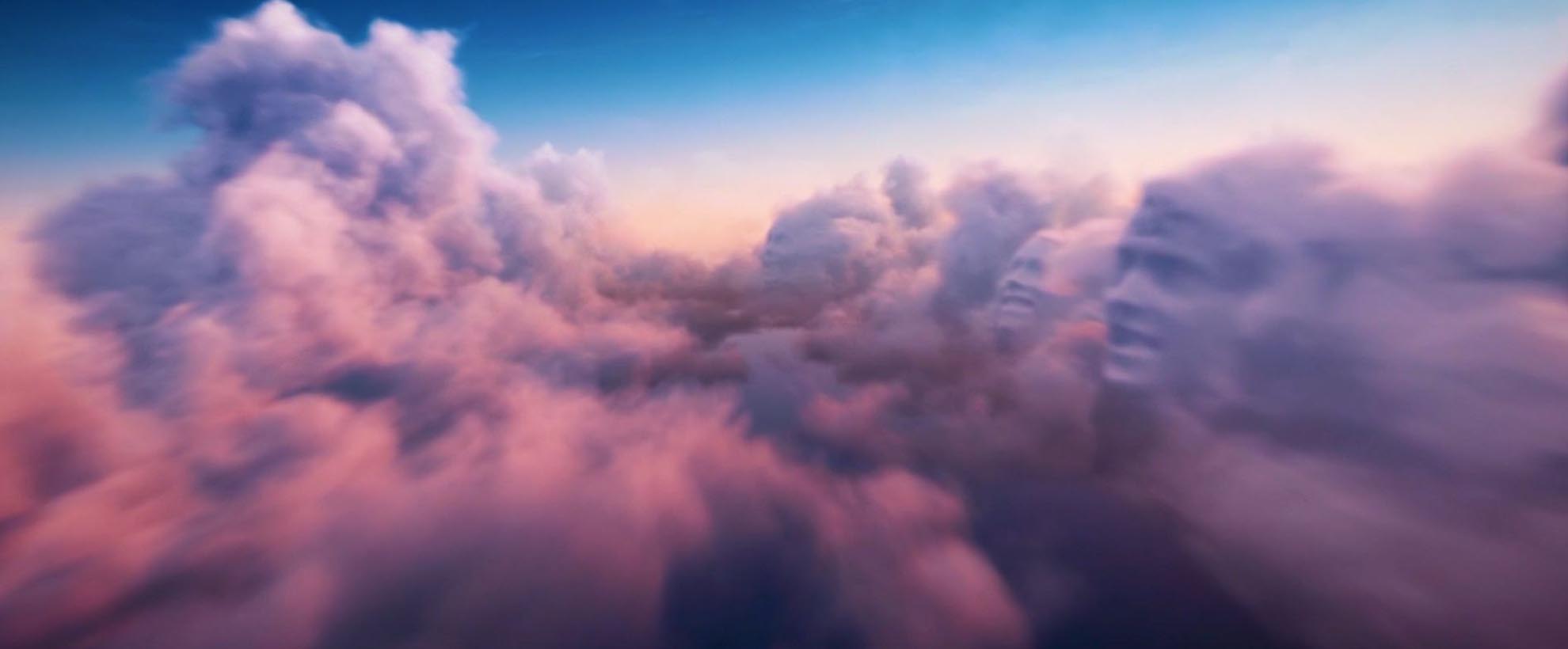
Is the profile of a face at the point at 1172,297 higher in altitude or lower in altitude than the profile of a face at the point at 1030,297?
lower

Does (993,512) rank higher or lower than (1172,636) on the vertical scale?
higher

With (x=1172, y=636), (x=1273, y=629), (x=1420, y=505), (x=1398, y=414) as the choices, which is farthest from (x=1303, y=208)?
(x=1172, y=636)

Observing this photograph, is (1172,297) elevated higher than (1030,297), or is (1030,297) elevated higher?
(1030,297)

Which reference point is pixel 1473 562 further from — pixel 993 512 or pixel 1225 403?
pixel 993 512

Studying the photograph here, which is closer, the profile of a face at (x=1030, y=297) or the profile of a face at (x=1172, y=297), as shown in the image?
the profile of a face at (x=1172, y=297)

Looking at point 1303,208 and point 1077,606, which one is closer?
point 1303,208
